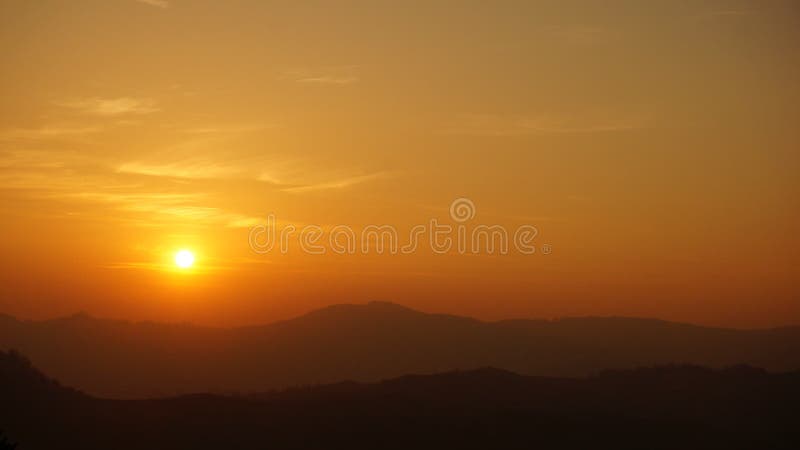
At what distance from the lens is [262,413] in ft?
372

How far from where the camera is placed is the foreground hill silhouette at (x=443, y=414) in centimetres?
10044

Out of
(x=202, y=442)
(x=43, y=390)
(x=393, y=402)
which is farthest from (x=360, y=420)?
(x=43, y=390)

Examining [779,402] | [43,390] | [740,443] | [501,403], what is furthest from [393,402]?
[779,402]

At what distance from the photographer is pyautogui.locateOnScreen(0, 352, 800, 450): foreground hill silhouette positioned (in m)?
100

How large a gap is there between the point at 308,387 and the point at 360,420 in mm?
14231

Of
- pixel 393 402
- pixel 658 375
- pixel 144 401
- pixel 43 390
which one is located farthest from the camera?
pixel 658 375

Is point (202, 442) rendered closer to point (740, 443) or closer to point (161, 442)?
point (161, 442)

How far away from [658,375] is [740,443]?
17428 mm

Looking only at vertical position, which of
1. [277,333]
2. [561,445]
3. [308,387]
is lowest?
[561,445]

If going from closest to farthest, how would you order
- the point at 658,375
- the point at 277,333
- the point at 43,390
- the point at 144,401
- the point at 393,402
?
1. the point at 43,390
2. the point at 144,401
3. the point at 393,402
4. the point at 658,375
5. the point at 277,333

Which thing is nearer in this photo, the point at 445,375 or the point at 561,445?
the point at 561,445

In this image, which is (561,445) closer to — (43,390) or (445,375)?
(445,375)

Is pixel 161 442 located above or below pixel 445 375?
below

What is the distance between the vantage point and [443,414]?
120m
